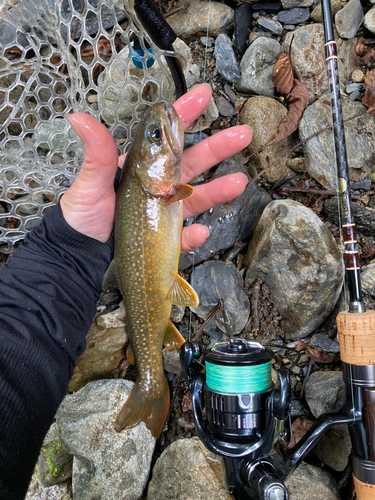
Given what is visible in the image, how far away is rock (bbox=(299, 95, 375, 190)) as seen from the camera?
113 inches

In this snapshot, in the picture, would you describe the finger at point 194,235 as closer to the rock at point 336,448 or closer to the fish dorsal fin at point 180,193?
the fish dorsal fin at point 180,193

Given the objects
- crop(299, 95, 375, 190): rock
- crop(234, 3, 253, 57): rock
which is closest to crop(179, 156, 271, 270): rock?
crop(299, 95, 375, 190): rock

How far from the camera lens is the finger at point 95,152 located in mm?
1640

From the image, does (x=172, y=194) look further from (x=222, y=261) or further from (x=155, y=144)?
(x=222, y=261)

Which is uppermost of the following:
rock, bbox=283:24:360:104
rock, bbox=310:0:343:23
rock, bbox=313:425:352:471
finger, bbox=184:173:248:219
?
rock, bbox=310:0:343:23

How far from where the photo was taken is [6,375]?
1.60m

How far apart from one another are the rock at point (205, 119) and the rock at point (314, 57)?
2.30 ft

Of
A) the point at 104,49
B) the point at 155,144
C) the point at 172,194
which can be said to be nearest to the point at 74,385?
the point at 172,194

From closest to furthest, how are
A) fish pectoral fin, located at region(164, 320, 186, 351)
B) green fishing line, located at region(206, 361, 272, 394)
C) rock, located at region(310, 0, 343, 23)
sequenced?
green fishing line, located at region(206, 361, 272, 394), fish pectoral fin, located at region(164, 320, 186, 351), rock, located at region(310, 0, 343, 23)

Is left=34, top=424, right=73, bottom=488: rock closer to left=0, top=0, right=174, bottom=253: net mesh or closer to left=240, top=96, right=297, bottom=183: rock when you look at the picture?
left=0, top=0, right=174, bottom=253: net mesh

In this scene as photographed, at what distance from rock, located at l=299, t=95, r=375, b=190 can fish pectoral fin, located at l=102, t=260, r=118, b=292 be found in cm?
162

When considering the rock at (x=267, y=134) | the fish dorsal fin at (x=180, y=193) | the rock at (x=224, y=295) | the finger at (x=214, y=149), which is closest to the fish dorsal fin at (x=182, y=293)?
the fish dorsal fin at (x=180, y=193)

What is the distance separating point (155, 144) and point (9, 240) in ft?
4.44

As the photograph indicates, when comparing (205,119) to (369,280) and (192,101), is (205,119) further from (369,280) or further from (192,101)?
(369,280)
